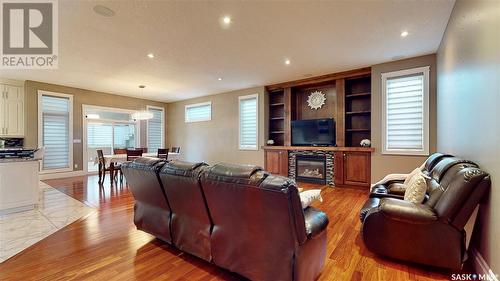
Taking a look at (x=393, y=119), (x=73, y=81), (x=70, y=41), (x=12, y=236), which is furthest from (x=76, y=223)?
(x=393, y=119)

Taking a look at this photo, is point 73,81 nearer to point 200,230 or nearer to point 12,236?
point 12,236

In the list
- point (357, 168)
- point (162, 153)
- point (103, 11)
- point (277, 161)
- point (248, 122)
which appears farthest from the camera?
point (248, 122)

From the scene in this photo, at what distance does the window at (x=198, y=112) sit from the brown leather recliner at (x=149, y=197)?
5.74 metres

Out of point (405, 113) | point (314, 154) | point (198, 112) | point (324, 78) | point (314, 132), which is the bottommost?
point (314, 154)

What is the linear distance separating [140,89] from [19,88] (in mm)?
2891

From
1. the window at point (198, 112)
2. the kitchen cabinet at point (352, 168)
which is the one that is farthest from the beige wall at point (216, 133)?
the kitchen cabinet at point (352, 168)

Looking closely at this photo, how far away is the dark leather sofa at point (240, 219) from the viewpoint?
143 cm

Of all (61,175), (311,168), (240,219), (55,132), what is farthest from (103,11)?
(61,175)

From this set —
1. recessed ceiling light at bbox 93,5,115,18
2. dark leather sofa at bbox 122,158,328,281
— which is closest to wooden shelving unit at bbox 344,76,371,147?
dark leather sofa at bbox 122,158,328,281

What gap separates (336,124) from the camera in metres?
5.50

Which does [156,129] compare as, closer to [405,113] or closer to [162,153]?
[162,153]

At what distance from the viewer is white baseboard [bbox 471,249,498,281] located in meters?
1.61

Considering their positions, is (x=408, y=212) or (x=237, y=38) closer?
(x=408, y=212)

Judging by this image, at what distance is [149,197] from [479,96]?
3275mm
